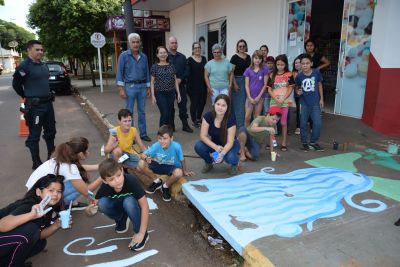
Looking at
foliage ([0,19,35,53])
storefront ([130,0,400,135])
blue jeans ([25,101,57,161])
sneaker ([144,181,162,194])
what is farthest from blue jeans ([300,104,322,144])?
foliage ([0,19,35,53])

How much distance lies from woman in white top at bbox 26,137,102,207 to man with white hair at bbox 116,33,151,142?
2518mm

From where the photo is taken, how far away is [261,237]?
283cm

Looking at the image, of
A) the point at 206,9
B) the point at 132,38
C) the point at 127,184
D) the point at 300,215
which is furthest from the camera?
the point at 206,9

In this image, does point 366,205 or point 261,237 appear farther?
point 366,205

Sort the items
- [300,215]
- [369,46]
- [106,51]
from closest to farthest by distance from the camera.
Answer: [300,215]
[369,46]
[106,51]

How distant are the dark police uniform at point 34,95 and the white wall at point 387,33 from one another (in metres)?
A: 5.53

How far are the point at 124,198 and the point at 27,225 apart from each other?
0.82 m

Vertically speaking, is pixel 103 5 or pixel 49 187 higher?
pixel 103 5

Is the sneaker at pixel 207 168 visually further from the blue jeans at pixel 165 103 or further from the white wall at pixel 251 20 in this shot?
the white wall at pixel 251 20

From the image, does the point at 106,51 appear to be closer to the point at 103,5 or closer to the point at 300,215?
the point at 103,5

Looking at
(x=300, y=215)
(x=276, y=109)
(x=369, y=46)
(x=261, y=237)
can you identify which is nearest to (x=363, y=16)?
(x=369, y=46)

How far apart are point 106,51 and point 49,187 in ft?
60.1

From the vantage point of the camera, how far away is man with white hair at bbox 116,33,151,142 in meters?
5.74

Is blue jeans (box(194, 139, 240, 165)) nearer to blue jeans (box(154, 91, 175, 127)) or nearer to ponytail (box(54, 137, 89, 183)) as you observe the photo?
ponytail (box(54, 137, 89, 183))
